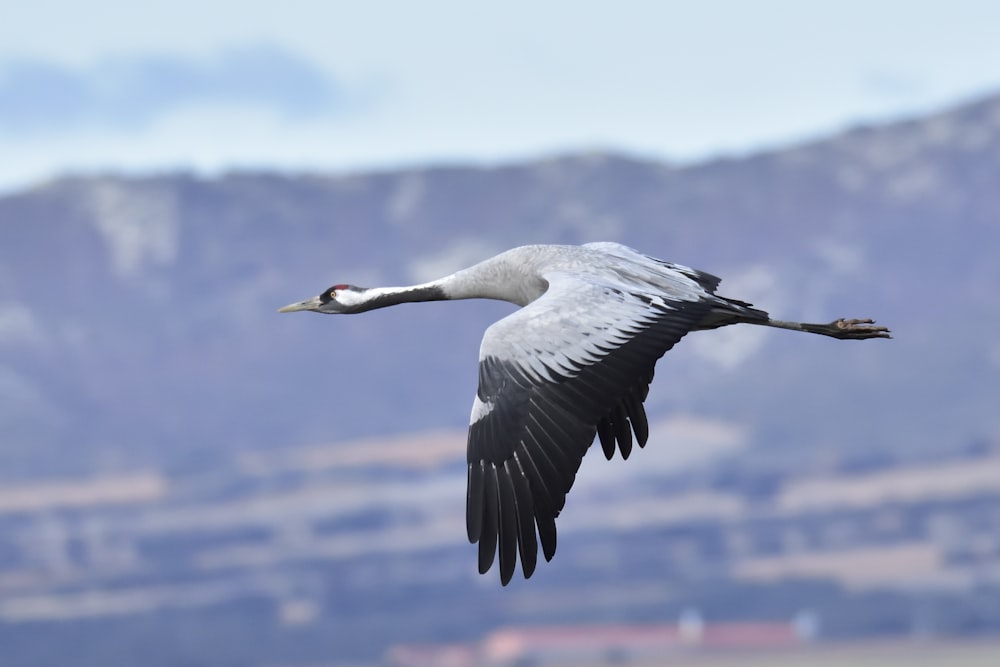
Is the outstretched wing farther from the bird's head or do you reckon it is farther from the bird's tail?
the bird's head

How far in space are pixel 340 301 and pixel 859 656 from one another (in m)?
160

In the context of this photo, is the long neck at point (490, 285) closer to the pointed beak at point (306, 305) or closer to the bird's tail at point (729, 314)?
the pointed beak at point (306, 305)

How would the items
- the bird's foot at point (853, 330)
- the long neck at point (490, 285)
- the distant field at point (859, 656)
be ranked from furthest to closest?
the distant field at point (859, 656) < the bird's foot at point (853, 330) < the long neck at point (490, 285)

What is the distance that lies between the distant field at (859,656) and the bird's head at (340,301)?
493ft

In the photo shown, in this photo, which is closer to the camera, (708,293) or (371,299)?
(708,293)

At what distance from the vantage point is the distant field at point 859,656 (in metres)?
173

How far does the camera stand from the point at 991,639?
185750mm

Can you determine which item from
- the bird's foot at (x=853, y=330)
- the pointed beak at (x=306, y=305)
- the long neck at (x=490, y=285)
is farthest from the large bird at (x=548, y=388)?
the pointed beak at (x=306, y=305)

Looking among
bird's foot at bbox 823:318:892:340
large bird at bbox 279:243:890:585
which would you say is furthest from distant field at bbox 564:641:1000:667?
large bird at bbox 279:243:890:585

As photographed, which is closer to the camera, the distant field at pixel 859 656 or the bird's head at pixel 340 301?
the bird's head at pixel 340 301

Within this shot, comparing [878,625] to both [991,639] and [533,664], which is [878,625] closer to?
[991,639]

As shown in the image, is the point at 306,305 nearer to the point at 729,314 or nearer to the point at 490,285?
the point at 490,285

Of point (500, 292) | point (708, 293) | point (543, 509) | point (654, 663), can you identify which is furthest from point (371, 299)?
point (654, 663)

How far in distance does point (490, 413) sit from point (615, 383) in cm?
108
